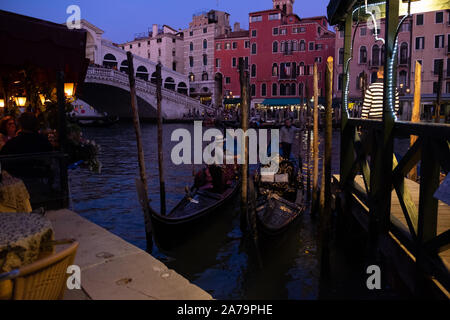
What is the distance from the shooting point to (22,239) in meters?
1.63

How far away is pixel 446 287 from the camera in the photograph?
2.38m

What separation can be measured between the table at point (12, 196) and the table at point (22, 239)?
0.98 m

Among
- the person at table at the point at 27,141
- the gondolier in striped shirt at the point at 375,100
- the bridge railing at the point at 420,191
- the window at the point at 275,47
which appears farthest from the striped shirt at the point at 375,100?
the window at the point at 275,47

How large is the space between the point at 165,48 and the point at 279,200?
43878 millimetres

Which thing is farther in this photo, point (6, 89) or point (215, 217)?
point (6, 89)

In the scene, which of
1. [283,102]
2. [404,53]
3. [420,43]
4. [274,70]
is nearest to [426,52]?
[420,43]

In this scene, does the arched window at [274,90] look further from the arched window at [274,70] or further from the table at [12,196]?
the table at [12,196]

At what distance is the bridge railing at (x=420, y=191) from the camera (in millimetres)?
2479

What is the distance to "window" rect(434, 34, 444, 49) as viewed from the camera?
1051 inches

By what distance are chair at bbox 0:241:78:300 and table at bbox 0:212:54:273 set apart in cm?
17
